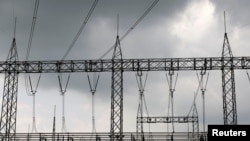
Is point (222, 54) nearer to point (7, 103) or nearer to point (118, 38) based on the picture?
point (118, 38)

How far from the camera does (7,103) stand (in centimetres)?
4219

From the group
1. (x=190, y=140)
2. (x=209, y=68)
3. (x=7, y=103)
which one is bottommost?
(x=190, y=140)

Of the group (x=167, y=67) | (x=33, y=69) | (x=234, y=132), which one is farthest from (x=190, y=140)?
(x=33, y=69)

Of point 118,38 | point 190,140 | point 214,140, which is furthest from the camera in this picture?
point 118,38

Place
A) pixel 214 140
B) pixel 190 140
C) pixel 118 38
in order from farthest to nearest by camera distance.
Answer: pixel 118 38 < pixel 190 140 < pixel 214 140

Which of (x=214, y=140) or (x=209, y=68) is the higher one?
(x=209, y=68)

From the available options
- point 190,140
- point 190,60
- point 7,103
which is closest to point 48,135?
point 7,103

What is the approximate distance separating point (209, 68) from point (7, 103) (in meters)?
17.9

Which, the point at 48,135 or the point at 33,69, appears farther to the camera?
the point at 33,69

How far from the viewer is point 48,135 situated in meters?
36.5

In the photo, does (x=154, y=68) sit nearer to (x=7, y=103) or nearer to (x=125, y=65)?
(x=125, y=65)

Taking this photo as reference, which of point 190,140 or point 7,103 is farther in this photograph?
point 7,103

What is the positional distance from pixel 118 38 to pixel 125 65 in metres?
2.49

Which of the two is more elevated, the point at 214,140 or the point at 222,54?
the point at 222,54
